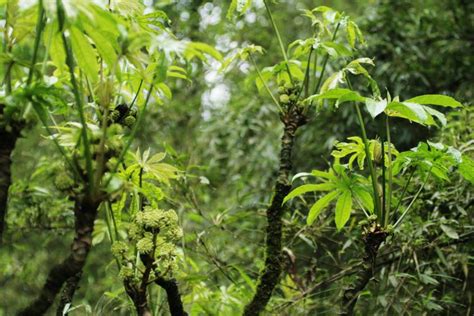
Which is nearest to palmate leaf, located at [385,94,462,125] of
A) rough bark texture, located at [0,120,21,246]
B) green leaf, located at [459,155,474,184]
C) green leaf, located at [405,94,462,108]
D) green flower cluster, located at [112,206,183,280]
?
green leaf, located at [405,94,462,108]

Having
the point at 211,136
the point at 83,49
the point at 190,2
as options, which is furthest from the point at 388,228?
the point at 190,2

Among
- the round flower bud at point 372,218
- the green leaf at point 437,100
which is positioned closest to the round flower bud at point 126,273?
the round flower bud at point 372,218

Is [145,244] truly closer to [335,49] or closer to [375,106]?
[375,106]

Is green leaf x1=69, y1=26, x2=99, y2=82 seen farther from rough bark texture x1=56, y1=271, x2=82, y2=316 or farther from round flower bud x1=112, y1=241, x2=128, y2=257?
rough bark texture x1=56, y1=271, x2=82, y2=316

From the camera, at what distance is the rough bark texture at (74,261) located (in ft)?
2.00

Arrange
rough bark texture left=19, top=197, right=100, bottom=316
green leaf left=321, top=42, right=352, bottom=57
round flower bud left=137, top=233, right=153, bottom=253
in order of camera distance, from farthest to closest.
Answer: green leaf left=321, top=42, right=352, bottom=57 → round flower bud left=137, top=233, right=153, bottom=253 → rough bark texture left=19, top=197, right=100, bottom=316

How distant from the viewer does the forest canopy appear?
25.5 inches

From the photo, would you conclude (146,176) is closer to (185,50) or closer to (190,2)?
(185,50)

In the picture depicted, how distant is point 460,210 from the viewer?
1.28 meters

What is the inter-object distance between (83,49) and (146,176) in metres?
0.33

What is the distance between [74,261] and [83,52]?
0.23 m

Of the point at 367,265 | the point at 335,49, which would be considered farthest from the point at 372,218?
the point at 335,49

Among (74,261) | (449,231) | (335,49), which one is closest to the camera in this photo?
(74,261)

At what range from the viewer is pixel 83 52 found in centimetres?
65
